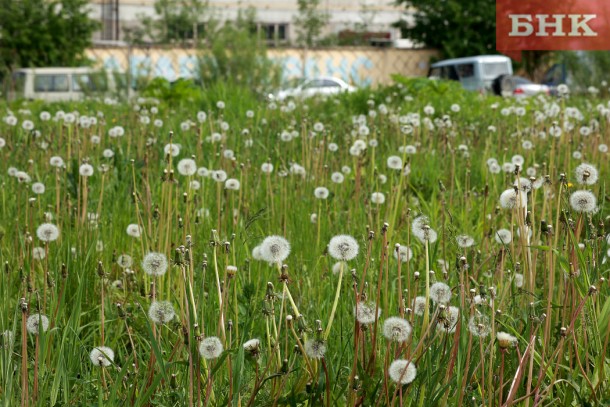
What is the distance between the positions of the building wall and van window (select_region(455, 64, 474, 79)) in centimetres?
1521

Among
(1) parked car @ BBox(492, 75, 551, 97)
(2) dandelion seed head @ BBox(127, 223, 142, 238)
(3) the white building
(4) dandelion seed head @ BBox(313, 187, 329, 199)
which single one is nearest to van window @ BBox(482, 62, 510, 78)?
(1) parked car @ BBox(492, 75, 551, 97)

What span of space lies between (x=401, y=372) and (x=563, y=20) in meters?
20.4

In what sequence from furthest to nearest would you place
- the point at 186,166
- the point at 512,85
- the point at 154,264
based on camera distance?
the point at 512,85 < the point at 186,166 < the point at 154,264

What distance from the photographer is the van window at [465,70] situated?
99.9 feet

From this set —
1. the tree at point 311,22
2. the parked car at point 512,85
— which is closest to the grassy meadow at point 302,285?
the parked car at point 512,85

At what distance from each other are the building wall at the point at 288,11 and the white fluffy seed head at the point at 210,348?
144 feet

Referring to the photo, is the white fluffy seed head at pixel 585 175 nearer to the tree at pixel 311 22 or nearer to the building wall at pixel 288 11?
the tree at pixel 311 22

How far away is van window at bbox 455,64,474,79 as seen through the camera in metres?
30.5

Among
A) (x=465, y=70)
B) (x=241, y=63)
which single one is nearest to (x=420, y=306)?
(x=241, y=63)

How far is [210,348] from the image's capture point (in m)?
1.81

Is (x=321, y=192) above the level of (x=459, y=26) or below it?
below

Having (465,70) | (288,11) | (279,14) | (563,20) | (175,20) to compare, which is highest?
(288,11)

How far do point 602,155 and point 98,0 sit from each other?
4277 cm

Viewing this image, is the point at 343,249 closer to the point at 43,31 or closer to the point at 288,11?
the point at 43,31
